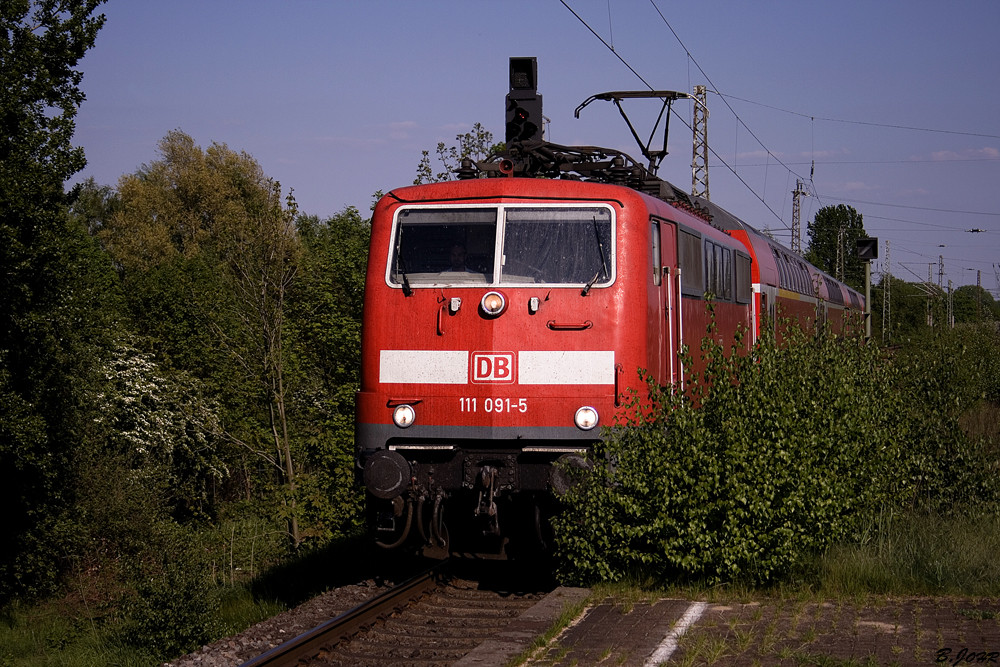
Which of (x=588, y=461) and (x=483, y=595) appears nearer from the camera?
(x=588, y=461)

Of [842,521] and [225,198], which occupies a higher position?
[225,198]

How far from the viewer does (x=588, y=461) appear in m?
8.27

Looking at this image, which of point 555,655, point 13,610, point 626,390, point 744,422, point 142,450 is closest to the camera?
point 555,655

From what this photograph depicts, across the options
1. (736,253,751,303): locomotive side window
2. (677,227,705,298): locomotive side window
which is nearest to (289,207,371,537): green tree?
(736,253,751,303): locomotive side window

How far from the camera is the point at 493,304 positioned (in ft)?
28.6

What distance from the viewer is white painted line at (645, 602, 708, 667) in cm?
600

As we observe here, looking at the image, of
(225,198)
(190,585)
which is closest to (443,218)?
(190,585)

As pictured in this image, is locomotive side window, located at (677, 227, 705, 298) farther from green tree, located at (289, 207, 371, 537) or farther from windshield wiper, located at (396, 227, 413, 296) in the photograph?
green tree, located at (289, 207, 371, 537)

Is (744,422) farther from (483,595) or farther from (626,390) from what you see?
(483,595)

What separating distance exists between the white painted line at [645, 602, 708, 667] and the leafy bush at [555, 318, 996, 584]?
0.46 metres

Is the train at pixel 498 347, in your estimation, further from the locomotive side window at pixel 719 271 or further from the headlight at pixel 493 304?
the locomotive side window at pixel 719 271

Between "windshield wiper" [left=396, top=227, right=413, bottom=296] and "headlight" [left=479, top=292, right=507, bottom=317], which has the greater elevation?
"windshield wiper" [left=396, top=227, right=413, bottom=296]

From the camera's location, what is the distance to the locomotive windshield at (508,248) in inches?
348

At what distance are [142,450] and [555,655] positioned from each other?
23.7 metres
